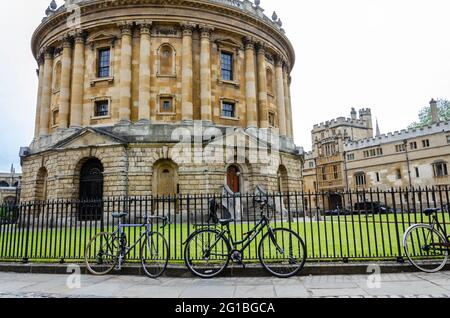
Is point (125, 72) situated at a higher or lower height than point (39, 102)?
higher

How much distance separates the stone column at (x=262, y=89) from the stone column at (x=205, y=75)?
17.3 feet

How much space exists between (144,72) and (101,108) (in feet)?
15.0

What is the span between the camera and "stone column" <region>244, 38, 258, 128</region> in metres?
28.8

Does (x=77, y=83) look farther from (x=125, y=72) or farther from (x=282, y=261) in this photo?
(x=282, y=261)

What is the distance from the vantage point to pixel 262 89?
30500 mm

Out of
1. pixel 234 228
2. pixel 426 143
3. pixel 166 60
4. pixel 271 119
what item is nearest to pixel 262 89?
pixel 271 119

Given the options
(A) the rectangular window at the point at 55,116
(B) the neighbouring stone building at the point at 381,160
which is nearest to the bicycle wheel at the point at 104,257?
(A) the rectangular window at the point at 55,116

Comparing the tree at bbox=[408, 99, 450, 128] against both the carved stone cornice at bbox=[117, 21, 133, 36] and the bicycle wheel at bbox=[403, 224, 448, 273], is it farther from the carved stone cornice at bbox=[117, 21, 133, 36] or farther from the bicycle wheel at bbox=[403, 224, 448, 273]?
the bicycle wheel at bbox=[403, 224, 448, 273]

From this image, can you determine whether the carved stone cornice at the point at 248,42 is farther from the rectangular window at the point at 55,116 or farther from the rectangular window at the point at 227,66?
the rectangular window at the point at 55,116

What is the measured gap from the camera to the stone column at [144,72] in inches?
1006

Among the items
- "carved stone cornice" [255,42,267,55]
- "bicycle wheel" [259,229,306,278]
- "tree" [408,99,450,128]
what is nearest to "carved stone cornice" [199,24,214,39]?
"carved stone cornice" [255,42,267,55]

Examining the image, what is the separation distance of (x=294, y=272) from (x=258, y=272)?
0.76 meters

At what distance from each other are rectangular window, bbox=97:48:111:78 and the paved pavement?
22.9 metres

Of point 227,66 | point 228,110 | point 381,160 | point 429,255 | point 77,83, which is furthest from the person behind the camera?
point 381,160
